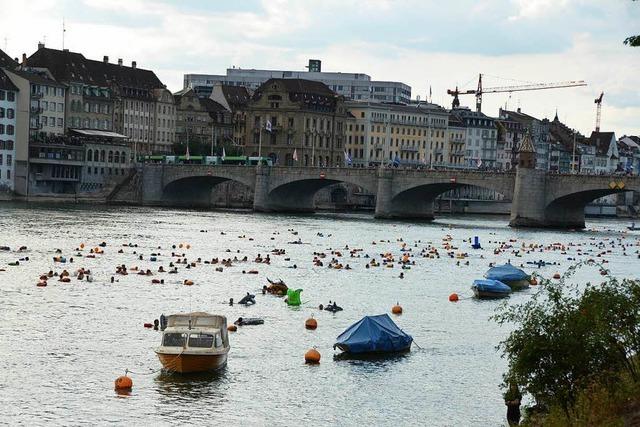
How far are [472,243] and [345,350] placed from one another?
7776 centimetres

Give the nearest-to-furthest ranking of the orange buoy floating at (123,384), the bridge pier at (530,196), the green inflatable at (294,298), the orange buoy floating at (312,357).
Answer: the orange buoy floating at (123,384)
the orange buoy floating at (312,357)
the green inflatable at (294,298)
the bridge pier at (530,196)

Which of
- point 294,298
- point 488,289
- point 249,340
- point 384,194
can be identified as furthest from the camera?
point 384,194

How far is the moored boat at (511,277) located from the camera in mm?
92750

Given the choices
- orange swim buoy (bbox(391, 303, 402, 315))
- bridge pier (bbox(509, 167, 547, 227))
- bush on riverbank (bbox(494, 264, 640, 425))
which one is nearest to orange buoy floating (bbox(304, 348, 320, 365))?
bush on riverbank (bbox(494, 264, 640, 425))

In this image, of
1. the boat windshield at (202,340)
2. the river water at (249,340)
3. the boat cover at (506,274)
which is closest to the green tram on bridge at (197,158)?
the river water at (249,340)

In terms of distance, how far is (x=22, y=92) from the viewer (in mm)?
183500

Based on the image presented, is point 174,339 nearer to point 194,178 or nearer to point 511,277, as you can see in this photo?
point 511,277

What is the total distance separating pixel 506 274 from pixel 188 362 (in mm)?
44914

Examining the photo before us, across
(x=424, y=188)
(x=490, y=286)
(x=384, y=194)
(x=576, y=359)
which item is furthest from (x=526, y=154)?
(x=576, y=359)

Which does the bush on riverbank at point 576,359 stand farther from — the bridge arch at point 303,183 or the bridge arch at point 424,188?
the bridge arch at point 303,183

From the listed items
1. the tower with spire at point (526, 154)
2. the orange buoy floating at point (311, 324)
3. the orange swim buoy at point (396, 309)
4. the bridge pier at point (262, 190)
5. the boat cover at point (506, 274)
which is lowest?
the orange buoy floating at point (311, 324)

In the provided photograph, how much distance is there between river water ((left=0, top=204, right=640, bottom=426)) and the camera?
4762 centimetres

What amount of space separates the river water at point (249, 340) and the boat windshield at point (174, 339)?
135 cm

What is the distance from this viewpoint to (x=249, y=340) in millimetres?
61875
